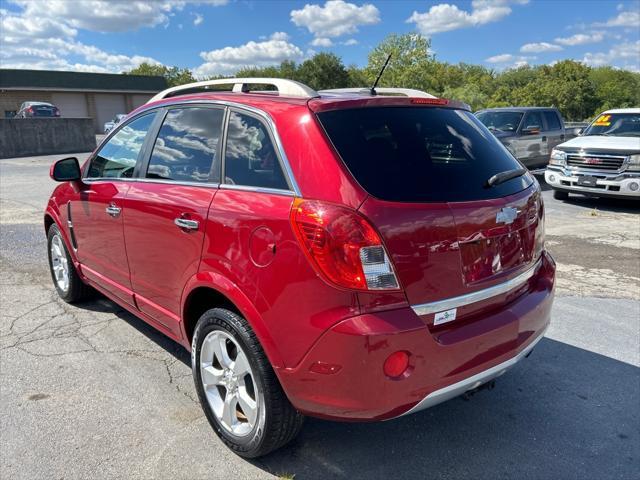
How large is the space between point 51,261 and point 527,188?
4.35 metres

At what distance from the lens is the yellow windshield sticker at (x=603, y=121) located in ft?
36.0

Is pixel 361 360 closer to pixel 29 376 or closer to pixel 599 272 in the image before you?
pixel 29 376

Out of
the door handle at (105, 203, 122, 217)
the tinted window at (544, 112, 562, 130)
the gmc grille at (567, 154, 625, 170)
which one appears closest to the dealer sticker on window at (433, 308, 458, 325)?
the door handle at (105, 203, 122, 217)

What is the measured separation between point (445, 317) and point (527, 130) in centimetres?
1207

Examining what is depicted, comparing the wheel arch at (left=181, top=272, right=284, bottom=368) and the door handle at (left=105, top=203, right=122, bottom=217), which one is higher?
the door handle at (left=105, top=203, right=122, bottom=217)

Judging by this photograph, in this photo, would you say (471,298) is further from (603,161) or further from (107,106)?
(107,106)

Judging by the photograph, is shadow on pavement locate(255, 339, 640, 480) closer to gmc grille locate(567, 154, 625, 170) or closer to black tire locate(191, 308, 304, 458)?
black tire locate(191, 308, 304, 458)

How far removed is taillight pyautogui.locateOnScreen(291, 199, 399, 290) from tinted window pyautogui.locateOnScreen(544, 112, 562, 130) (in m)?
13.7

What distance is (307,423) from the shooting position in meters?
2.96

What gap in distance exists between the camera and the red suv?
2.11 m

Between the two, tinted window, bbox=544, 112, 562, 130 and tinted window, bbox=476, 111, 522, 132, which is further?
tinted window, bbox=544, 112, 562, 130

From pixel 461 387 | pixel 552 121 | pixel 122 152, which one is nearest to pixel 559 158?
pixel 552 121

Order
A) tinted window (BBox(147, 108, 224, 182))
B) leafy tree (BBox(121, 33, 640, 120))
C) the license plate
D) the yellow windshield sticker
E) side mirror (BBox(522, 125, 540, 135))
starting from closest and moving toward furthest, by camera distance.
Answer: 1. tinted window (BBox(147, 108, 224, 182))
2. the license plate
3. the yellow windshield sticker
4. side mirror (BBox(522, 125, 540, 135))
5. leafy tree (BBox(121, 33, 640, 120))

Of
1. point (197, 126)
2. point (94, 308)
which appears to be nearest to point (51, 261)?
point (94, 308)
